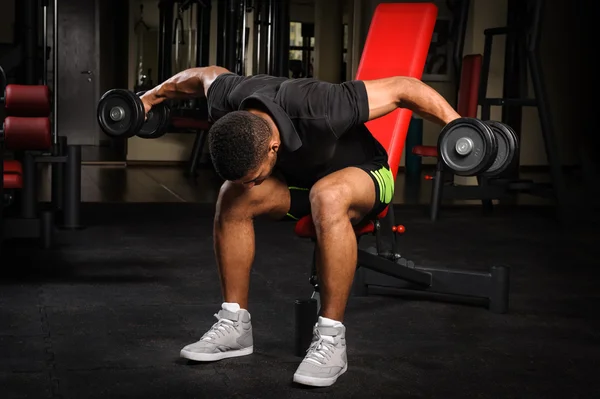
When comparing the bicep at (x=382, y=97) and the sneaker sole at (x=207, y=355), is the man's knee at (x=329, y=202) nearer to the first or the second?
the bicep at (x=382, y=97)

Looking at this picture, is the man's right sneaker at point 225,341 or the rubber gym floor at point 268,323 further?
the man's right sneaker at point 225,341

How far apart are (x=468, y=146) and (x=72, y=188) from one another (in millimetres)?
2694

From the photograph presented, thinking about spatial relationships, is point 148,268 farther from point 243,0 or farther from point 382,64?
point 243,0

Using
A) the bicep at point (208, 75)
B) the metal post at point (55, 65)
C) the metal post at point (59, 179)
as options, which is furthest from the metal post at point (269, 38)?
the bicep at point (208, 75)

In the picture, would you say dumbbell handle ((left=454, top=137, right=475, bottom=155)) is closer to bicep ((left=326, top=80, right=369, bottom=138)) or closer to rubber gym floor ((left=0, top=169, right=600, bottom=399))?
bicep ((left=326, top=80, right=369, bottom=138))

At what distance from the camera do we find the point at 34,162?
3664mm

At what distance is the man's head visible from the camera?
6.01 ft

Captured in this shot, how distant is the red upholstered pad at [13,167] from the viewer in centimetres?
358

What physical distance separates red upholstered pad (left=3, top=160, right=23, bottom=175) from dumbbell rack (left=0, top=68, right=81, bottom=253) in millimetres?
28

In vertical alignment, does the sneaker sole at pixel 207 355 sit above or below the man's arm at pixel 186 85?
below

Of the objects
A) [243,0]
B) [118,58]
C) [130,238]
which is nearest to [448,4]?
[243,0]

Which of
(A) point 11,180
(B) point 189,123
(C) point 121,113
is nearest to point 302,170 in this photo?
(C) point 121,113

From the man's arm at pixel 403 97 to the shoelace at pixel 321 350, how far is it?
1.69 ft

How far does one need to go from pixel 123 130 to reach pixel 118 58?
7.93 meters
